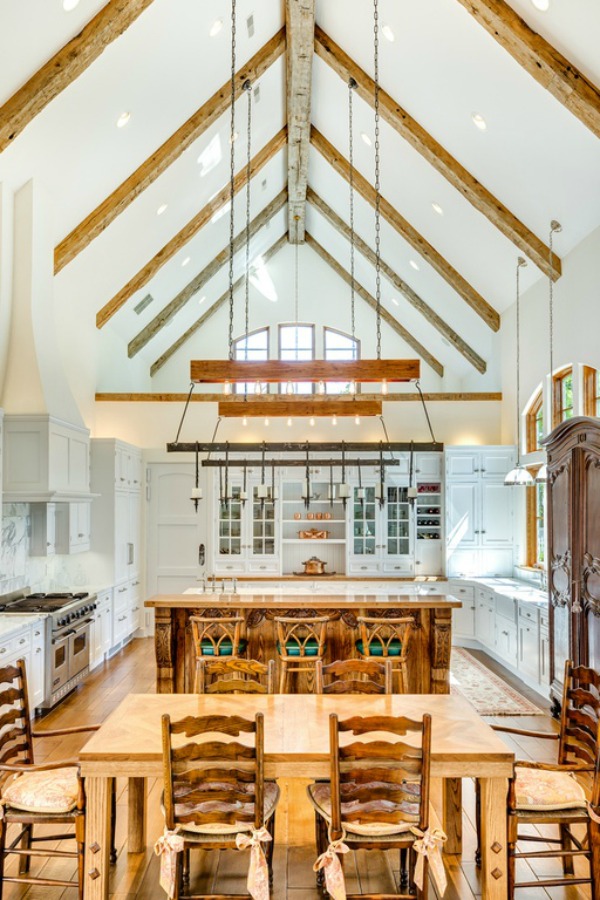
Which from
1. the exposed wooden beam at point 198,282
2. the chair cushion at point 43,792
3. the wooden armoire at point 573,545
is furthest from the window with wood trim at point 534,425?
the chair cushion at point 43,792

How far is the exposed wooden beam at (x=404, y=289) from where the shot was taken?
400 inches

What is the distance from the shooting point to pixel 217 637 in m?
5.55

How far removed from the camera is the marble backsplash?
6.45m

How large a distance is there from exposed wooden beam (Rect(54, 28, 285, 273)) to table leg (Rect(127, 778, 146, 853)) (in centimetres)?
548

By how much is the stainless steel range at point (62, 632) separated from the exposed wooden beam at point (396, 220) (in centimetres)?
598

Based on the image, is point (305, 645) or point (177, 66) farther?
point (177, 66)

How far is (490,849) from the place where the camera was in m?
2.90

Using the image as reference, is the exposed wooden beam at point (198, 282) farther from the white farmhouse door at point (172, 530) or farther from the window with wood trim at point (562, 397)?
the window with wood trim at point (562, 397)

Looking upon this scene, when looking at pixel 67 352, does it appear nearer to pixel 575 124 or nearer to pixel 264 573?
pixel 264 573

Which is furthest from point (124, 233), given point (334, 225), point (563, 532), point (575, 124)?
point (563, 532)

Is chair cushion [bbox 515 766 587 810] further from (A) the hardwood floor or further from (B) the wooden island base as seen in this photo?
(B) the wooden island base

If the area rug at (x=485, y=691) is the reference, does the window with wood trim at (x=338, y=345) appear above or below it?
above

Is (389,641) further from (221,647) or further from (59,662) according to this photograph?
(59,662)

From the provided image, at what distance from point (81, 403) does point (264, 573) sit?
11.5 ft
